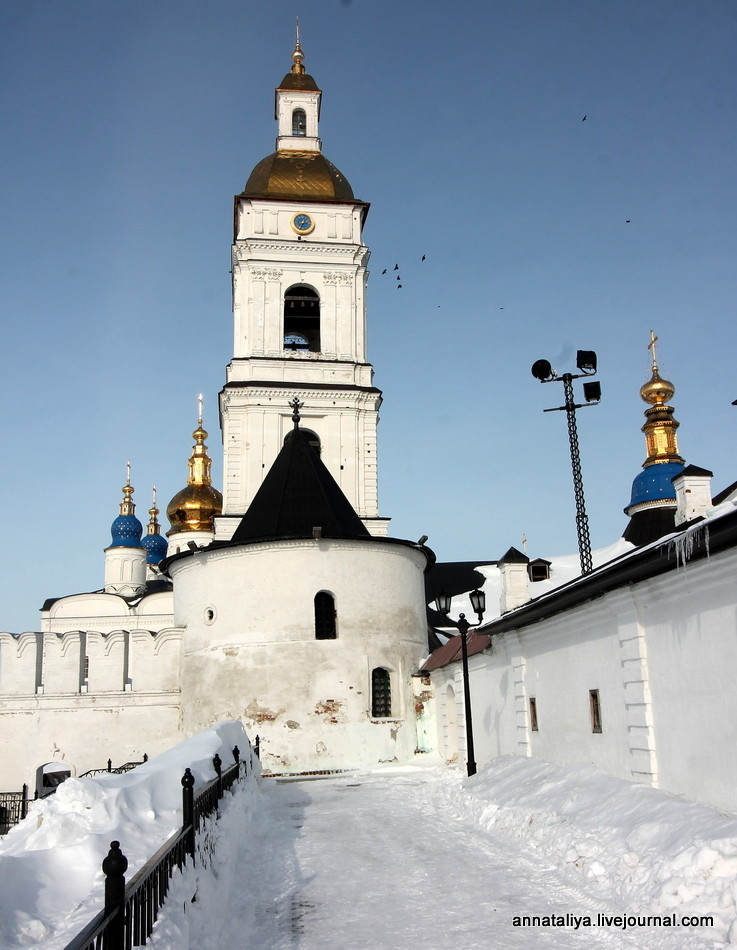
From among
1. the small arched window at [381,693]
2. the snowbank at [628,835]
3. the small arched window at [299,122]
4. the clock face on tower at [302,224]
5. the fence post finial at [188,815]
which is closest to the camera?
the snowbank at [628,835]

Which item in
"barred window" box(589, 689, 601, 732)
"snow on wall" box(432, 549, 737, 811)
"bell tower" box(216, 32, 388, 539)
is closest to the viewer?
"snow on wall" box(432, 549, 737, 811)

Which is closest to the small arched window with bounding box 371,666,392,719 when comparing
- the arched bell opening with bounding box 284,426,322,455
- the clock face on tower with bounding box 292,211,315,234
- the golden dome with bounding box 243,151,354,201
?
the arched bell opening with bounding box 284,426,322,455

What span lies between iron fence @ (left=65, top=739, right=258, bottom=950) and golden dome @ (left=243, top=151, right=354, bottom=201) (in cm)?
3553

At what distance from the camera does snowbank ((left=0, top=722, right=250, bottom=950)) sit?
5277 millimetres

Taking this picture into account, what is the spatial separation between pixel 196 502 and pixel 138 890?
160 feet

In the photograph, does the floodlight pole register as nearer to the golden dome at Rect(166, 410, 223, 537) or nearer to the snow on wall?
the snow on wall

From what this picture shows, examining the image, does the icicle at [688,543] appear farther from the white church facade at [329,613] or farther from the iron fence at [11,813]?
the iron fence at [11,813]

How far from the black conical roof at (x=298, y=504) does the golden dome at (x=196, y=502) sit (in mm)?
24297

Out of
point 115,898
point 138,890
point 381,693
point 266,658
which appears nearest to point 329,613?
point 266,658

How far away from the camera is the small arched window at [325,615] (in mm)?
24391

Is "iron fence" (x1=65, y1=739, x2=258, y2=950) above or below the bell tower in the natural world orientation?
below

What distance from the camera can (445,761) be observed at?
22312 millimetres

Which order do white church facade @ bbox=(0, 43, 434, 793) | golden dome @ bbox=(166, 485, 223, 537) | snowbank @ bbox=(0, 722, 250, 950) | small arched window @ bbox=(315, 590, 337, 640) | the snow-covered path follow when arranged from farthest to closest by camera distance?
golden dome @ bbox=(166, 485, 223, 537) < small arched window @ bbox=(315, 590, 337, 640) < white church facade @ bbox=(0, 43, 434, 793) < the snow-covered path < snowbank @ bbox=(0, 722, 250, 950)

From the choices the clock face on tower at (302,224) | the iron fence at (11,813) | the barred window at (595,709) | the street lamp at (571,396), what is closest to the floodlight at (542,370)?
the street lamp at (571,396)
